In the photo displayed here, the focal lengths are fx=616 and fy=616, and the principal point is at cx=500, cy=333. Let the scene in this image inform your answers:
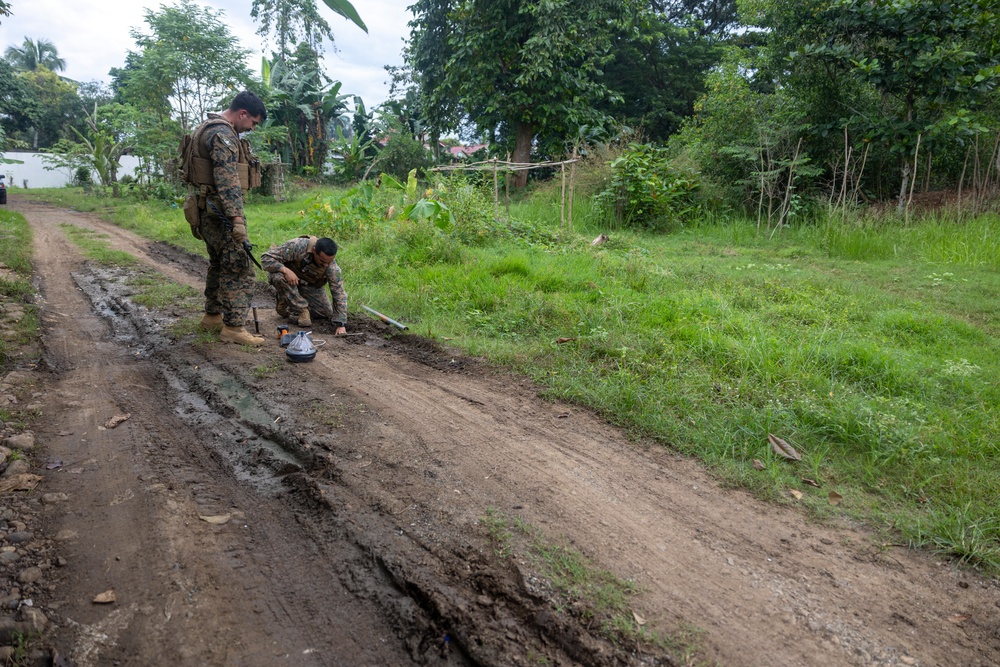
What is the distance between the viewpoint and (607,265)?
7777 mm

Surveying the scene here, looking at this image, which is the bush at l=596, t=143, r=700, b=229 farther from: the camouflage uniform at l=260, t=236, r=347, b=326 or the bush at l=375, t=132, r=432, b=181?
the bush at l=375, t=132, r=432, b=181

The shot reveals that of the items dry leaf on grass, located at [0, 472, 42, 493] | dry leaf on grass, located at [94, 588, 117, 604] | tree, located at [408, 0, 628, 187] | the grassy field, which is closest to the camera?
dry leaf on grass, located at [94, 588, 117, 604]

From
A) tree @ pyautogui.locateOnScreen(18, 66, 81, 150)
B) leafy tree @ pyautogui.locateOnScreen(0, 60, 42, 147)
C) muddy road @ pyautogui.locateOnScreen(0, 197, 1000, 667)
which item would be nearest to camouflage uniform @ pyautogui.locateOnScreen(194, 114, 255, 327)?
muddy road @ pyautogui.locateOnScreen(0, 197, 1000, 667)

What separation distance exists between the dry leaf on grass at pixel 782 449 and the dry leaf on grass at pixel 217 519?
307cm

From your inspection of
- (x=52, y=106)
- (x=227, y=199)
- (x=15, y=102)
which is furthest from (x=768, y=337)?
(x=52, y=106)

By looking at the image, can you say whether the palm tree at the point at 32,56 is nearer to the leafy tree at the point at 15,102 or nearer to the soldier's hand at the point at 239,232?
the leafy tree at the point at 15,102

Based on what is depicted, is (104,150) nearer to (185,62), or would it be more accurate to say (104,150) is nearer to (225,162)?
(185,62)

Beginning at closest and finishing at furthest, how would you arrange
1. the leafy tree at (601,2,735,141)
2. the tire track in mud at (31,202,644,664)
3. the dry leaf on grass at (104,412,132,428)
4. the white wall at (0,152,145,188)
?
the tire track in mud at (31,202,644,664)
the dry leaf on grass at (104,412,132,428)
the leafy tree at (601,2,735,141)
the white wall at (0,152,145,188)

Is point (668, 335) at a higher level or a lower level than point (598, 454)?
higher

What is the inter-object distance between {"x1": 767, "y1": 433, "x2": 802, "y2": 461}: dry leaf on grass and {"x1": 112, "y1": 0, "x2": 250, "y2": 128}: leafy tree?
63.8ft

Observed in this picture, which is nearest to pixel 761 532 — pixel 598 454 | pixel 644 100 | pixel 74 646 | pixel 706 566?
pixel 706 566

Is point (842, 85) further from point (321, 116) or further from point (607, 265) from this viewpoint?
point (321, 116)

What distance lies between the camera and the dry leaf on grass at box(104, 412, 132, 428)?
3826 millimetres

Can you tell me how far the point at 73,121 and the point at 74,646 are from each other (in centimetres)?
4968
